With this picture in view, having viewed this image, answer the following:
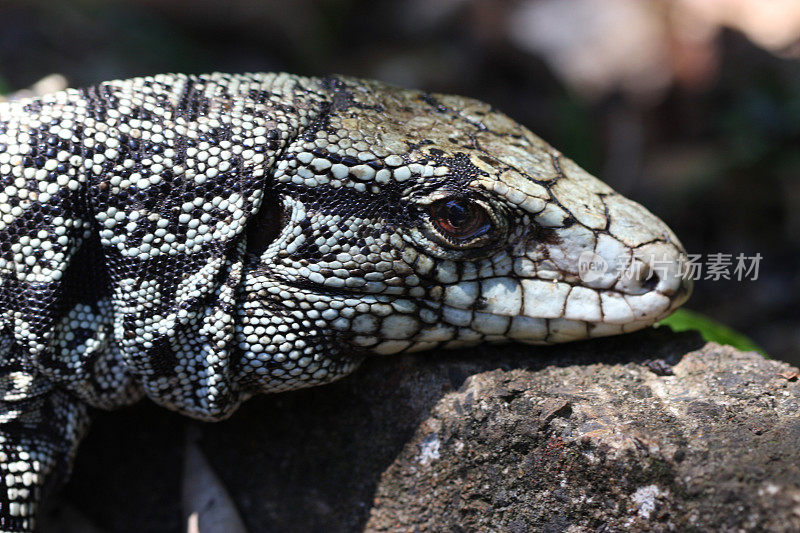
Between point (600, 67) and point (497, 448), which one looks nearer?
point (497, 448)

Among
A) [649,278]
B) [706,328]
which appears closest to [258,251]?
[649,278]

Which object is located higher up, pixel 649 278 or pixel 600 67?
pixel 600 67

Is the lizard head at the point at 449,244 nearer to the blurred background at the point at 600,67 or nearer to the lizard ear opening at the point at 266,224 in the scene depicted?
the lizard ear opening at the point at 266,224

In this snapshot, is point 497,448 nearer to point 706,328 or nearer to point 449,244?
point 449,244

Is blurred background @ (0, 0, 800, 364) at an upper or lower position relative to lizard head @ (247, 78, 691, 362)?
upper

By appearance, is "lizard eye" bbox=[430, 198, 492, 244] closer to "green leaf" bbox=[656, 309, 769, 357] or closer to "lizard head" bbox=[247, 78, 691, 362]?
"lizard head" bbox=[247, 78, 691, 362]

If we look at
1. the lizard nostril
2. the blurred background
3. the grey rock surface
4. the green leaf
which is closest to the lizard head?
the lizard nostril

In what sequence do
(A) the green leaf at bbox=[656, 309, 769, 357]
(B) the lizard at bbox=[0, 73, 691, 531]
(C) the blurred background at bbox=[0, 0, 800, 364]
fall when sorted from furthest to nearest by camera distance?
(C) the blurred background at bbox=[0, 0, 800, 364] < (A) the green leaf at bbox=[656, 309, 769, 357] < (B) the lizard at bbox=[0, 73, 691, 531]

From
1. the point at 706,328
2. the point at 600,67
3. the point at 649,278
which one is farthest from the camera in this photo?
the point at 600,67

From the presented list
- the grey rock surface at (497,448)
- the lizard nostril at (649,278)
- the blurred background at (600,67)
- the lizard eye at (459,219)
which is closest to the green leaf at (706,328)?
the grey rock surface at (497,448)
